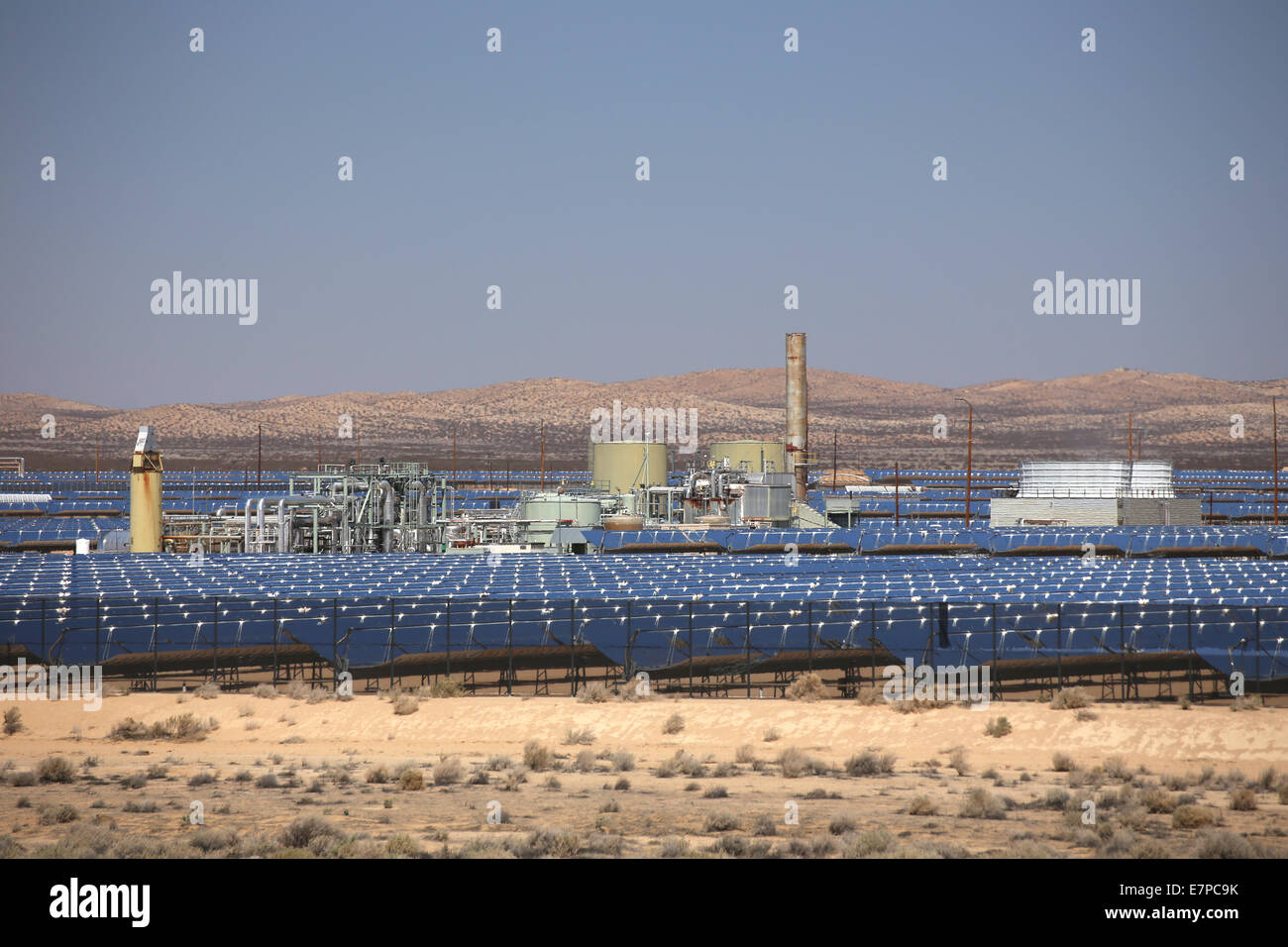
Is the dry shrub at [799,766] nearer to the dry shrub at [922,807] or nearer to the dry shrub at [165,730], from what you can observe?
the dry shrub at [922,807]

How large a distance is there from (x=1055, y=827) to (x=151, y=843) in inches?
570

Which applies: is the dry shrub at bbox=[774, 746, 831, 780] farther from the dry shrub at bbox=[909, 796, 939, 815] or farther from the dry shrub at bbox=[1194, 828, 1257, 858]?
the dry shrub at bbox=[1194, 828, 1257, 858]

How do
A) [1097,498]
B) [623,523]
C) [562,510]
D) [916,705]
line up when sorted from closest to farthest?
[916,705] < [623,523] < [562,510] < [1097,498]

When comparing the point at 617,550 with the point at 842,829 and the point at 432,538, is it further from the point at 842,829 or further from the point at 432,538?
the point at 842,829

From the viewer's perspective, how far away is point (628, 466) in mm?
89188

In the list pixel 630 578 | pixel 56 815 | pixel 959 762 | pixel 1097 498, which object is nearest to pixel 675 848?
pixel 56 815

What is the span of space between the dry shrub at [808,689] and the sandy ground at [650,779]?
0.85m

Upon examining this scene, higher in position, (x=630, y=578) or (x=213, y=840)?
(x=630, y=578)

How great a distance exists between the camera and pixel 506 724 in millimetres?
33969

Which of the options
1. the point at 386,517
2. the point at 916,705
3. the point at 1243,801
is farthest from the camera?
the point at 386,517

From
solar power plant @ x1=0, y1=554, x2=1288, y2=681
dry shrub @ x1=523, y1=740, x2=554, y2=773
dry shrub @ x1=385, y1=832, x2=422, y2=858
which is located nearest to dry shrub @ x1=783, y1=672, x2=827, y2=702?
solar power plant @ x1=0, y1=554, x2=1288, y2=681

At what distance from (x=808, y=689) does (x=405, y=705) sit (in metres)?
11.4

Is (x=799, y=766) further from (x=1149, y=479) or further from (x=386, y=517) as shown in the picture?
(x=1149, y=479)

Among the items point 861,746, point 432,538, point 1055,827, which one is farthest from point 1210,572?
point 432,538
